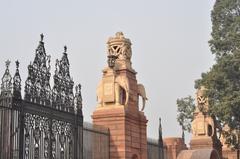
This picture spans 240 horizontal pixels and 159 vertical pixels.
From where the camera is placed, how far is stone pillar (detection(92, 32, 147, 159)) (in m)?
16.4

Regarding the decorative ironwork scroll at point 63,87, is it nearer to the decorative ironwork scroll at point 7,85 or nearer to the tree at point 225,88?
the decorative ironwork scroll at point 7,85

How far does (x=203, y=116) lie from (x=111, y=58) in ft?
33.6

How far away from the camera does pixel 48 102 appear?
13172 mm

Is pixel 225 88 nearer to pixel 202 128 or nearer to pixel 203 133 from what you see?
pixel 202 128

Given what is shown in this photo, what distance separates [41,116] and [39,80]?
0.95 m

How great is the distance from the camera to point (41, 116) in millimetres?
12820

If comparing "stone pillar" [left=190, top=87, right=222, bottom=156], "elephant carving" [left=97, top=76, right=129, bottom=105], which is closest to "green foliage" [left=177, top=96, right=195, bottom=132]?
"stone pillar" [left=190, top=87, right=222, bottom=156]

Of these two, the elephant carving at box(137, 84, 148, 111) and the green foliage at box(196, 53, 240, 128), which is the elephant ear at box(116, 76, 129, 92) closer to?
the elephant carving at box(137, 84, 148, 111)

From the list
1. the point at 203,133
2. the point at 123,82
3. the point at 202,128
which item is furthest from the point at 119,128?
Result: the point at 203,133

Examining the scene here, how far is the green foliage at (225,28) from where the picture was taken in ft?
71.1

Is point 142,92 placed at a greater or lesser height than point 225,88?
lesser

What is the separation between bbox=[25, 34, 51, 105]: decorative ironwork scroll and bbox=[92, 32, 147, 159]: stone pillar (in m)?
3.89

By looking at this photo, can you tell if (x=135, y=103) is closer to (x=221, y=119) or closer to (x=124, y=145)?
(x=124, y=145)

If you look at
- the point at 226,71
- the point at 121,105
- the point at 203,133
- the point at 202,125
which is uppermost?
the point at 226,71
